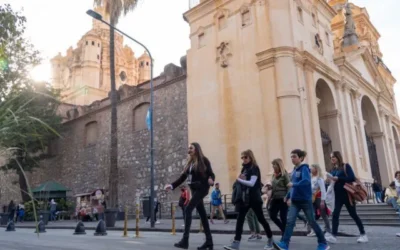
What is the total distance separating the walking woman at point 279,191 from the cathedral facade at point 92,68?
39.6m

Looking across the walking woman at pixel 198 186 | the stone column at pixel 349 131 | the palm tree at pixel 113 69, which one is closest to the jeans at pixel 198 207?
the walking woman at pixel 198 186

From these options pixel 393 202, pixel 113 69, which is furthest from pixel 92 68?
pixel 393 202

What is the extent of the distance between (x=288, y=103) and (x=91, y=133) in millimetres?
17420

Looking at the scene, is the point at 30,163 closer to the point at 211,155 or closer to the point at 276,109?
the point at 211,155

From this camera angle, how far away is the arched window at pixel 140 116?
76.9 feet

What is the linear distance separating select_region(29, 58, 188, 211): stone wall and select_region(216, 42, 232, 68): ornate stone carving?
2780 millimetres

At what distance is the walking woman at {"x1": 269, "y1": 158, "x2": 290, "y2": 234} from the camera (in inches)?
269

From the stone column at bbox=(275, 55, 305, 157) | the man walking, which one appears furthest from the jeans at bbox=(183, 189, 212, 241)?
the stone column at bbox=(275, 55, 305, 157)

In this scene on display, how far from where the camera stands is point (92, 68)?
46656mm

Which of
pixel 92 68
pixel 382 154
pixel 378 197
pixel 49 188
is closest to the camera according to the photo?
pixel 378 197

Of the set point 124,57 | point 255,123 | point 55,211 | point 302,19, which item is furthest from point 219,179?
point 124,57

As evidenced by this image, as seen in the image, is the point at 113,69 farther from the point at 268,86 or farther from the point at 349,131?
the point at 349,131

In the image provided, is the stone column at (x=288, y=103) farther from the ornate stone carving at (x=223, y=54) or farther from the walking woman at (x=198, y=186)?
the walking woman at (x=198, y=186)

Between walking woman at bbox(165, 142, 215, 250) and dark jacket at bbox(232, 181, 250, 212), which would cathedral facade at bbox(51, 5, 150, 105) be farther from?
dark jacket at bbox(232, 181, 250, 212)
